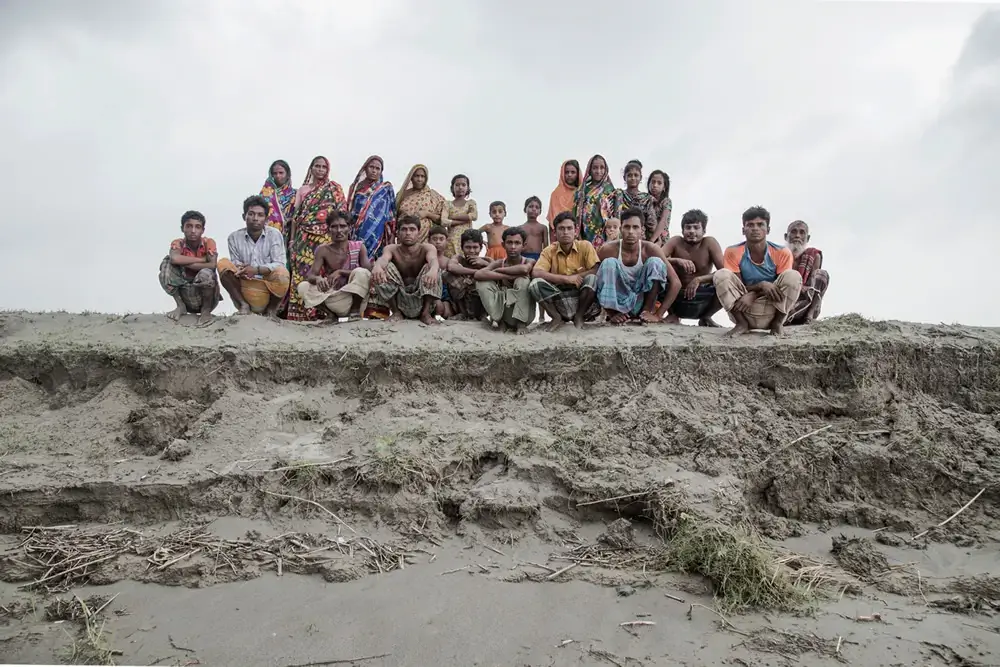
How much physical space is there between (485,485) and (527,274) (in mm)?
1996

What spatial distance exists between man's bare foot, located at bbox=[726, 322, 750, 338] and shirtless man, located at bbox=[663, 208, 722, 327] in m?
0.36

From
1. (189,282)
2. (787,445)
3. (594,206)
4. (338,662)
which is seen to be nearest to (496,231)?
(594,206)

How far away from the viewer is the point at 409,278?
5.50 metres

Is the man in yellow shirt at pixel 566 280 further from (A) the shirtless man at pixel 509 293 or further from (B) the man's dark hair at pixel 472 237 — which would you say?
(B) the man's dark hair at pixel 472 237

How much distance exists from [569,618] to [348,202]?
499cm

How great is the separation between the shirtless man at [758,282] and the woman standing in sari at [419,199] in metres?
2.92

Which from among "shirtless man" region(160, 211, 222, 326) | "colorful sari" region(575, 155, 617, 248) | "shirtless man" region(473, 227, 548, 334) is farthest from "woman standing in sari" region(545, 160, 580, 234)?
"shirtless man" region(160, 211, 222, 326)

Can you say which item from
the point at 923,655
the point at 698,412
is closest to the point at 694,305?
the point at 698,412

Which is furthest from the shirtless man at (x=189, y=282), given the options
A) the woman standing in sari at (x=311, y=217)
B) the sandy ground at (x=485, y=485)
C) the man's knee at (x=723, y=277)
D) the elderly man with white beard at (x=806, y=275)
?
the elderly man with white beard at (x=806, y=275)

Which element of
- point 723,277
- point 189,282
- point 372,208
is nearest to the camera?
point 723,277

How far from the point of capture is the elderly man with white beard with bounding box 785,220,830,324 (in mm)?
5191

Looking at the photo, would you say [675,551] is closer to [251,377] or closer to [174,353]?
[251,377]

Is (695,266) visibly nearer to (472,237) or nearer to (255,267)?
(472,237)

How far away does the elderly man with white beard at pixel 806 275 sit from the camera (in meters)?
5.19
